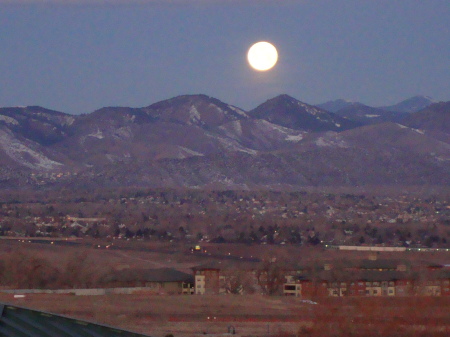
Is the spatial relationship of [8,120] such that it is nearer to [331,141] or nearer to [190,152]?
[190,152]

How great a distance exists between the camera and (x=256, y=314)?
2880 cm

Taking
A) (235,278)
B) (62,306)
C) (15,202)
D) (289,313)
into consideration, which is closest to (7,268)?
(235,278)

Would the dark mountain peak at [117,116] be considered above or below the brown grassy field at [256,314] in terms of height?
above

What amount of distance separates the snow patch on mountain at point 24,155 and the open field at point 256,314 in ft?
401

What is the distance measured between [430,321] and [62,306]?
10.7m

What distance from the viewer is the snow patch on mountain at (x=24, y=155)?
505 ft

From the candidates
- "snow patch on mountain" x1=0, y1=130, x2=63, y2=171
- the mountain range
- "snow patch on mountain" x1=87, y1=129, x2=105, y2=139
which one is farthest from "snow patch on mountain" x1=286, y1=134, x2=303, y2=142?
"snow patch on mountain" x1=0, y1=130, x2=63, y2=171

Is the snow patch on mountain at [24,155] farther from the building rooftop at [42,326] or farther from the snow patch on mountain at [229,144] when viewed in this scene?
the building rooftop at [42,326]

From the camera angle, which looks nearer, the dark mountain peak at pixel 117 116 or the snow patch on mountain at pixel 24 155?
the snow patch on mountain at pixel 24 155

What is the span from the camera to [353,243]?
214 feet

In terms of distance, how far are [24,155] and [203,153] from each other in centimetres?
2862

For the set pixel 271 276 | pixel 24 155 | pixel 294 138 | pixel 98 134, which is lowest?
pixel 271 276

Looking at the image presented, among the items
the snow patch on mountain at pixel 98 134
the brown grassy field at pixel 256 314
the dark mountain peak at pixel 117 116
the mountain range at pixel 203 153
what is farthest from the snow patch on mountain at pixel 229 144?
the brown grassy field at pixel 256 314

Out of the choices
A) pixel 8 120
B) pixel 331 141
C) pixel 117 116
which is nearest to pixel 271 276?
pixel 331 141
